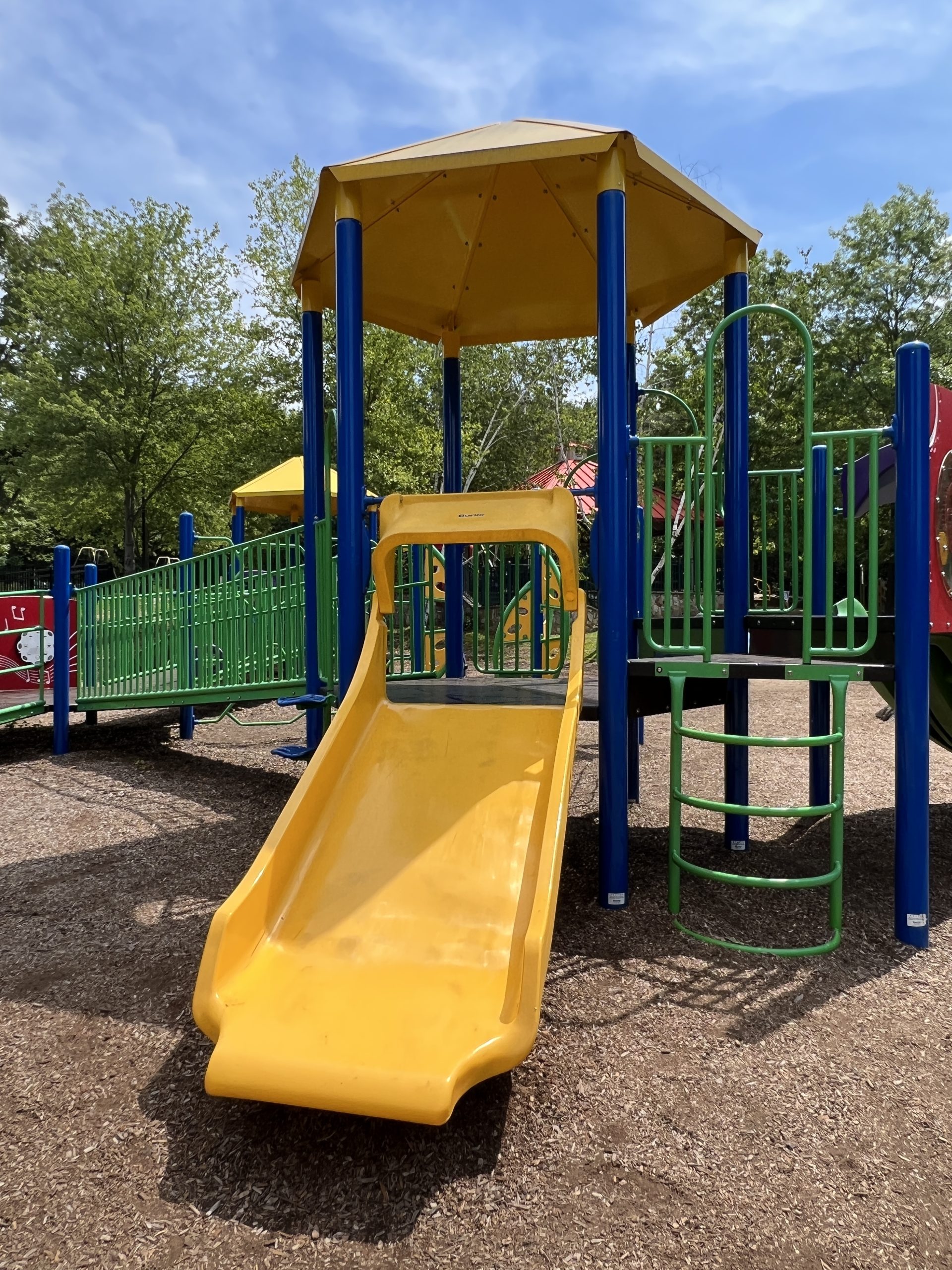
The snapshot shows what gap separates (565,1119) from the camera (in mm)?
2338

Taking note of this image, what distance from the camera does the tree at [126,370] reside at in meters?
18.8

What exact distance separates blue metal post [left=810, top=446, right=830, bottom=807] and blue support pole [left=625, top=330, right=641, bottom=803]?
108 centimetres

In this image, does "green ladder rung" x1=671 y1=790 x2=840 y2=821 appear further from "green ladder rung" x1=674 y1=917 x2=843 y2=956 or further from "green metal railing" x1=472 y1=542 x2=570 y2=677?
"green metal railing" x1=472 y1=542 x2=570 y2=677

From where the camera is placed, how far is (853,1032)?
2803mm

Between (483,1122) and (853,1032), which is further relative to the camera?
(853,1032)

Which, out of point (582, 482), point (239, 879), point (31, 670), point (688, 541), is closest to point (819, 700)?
point (688, 541)

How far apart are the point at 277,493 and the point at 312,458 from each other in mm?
8895

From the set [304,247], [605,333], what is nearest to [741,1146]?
[605,333]

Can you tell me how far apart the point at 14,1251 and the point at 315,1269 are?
2.40 feet

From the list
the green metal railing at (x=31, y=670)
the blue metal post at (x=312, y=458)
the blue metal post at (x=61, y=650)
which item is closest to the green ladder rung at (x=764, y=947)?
the blue metal post at (x=312, y=458)

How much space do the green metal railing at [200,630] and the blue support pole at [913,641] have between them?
399 cm

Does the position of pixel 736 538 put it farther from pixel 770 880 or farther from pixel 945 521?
pixel 770 880

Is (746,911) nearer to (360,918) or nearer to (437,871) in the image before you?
(437,871)

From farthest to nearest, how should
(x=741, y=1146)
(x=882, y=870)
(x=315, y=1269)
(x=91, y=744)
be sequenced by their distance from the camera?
A: (x=91, y=744)
(x=882, y=870)
(x=741, y=1146)
(x=315, y=1269)
